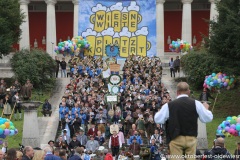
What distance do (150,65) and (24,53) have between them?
8.85 metres

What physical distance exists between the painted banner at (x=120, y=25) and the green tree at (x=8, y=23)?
7532mm

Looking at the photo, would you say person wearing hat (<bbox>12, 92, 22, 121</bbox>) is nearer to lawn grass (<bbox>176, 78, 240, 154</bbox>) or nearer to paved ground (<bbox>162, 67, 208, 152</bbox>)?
lawn grass (<bbox>176, 78, 240, 154</bbox>)

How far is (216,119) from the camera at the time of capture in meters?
34.8

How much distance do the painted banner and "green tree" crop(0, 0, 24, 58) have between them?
7532mm

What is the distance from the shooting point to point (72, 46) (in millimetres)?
48531

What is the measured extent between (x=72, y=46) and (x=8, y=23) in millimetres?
5422

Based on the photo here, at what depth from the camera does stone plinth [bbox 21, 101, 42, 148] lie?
26953 mm

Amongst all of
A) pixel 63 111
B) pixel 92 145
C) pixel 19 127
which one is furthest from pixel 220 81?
pixel 92 145

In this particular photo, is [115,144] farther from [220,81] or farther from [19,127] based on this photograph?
[220,81]

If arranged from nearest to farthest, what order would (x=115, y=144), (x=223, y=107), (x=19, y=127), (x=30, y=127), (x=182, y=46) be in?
1. (x=115, y=144)
2. (x=30, y=127)
3. (x=19, y=127)
4. (x=223, y=107)
5. (x=182, y=46)

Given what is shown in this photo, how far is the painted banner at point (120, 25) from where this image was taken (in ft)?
172

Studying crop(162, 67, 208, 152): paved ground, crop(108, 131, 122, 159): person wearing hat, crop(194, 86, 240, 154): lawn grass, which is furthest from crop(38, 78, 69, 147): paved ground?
crop(194, 86, 240, 154): lawn grass

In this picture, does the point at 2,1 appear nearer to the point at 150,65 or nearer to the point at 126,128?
the point at 150,65

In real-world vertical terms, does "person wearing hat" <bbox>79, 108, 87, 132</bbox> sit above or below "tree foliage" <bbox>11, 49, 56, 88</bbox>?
below
